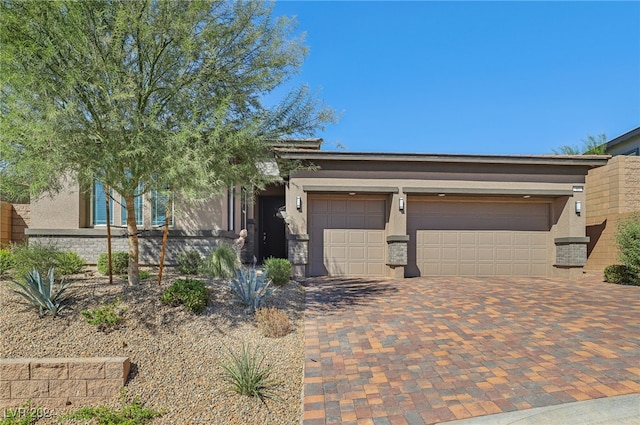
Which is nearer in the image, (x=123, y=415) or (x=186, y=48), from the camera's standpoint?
(x=123, y=415)

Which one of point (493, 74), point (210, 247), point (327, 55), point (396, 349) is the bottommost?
point (396, 349)

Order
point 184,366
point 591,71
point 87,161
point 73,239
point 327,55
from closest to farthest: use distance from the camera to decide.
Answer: point 184,366, point 87,161, point 327,55, point 73,239, point 591,71

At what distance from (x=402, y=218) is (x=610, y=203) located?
8.16m

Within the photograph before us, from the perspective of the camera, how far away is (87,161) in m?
5.27

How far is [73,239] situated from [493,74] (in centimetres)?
1376

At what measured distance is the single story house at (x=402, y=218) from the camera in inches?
406

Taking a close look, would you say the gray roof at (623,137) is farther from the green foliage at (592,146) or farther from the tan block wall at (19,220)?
the tan block wall at (19,220)

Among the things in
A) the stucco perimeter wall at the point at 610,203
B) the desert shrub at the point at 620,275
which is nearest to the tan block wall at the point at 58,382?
the desert shrub at the point at 620,275

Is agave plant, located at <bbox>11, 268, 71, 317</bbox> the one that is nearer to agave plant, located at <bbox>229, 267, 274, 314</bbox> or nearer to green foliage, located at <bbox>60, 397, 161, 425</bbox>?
green foliage, located at <bbox>60, 397, 161, 425</bbox>

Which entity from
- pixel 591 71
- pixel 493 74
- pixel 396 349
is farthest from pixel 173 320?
pixel 591 71

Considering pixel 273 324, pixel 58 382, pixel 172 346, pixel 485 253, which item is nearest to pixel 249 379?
pixel 273 324

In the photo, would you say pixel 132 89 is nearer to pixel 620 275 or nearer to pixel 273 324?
pixel 273 324

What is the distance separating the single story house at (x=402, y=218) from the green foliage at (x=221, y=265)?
152cm

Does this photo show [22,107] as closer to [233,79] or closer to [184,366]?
[233,79]
